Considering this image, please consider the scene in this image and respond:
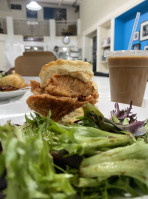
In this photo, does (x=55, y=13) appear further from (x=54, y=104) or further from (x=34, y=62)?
(x=54, y=104)

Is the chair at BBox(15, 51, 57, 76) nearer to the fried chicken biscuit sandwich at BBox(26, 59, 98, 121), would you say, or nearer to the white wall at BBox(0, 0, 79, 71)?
the fried chicken biscuit sandwich at BBox(26, 59, 98, 121)

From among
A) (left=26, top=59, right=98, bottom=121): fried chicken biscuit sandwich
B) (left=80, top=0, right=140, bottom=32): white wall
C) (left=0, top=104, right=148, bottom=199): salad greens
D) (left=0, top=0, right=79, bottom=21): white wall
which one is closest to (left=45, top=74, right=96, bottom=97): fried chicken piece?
(left=26, top=59, right=98, bottom=121): fried chicken biscuit sandwich

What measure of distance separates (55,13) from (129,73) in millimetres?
11570

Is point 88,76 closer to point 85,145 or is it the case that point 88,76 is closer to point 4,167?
point 85,145

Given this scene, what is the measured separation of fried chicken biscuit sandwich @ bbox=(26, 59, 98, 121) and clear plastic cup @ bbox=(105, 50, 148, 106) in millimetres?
472

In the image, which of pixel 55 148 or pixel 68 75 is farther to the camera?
pixel 68 75

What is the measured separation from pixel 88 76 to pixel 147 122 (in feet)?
1.29

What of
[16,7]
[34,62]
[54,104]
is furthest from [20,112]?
Answer: [16,7]

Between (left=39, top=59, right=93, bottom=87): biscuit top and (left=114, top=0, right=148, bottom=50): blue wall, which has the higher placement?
(left=114, top=0, right=148, bottom=50): blue wall

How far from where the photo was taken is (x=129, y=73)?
4.39ft

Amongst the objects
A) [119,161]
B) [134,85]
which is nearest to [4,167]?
[119,161]

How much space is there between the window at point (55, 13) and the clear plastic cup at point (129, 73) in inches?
447

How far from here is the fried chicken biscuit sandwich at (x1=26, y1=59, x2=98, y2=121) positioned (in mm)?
890

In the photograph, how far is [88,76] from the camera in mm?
959
